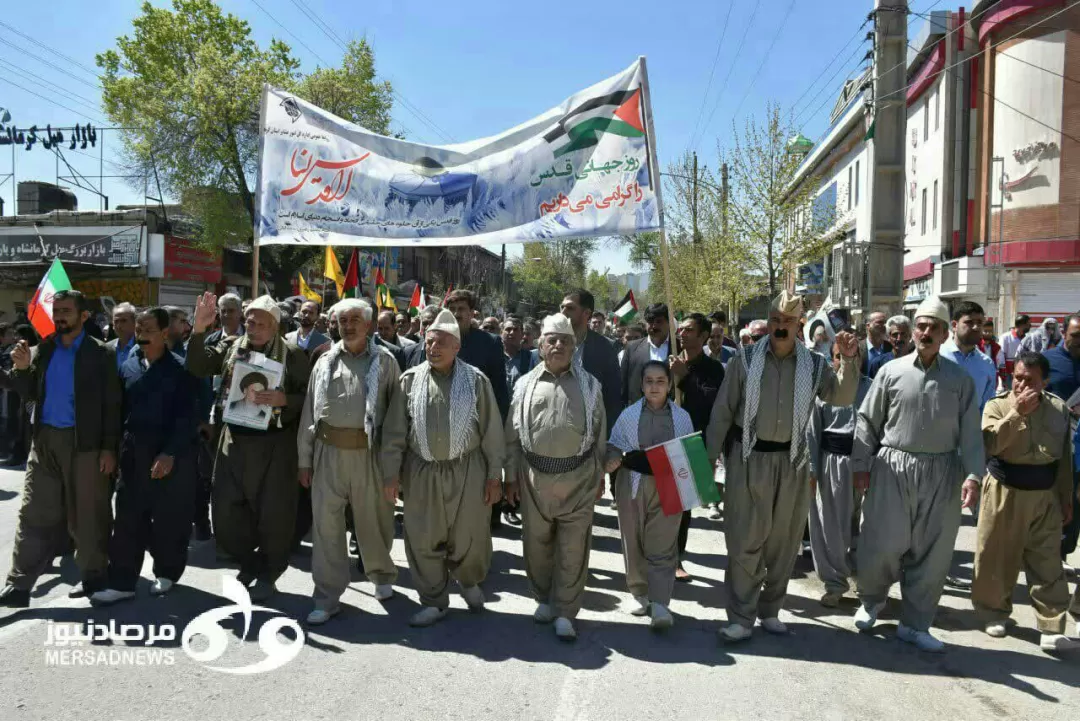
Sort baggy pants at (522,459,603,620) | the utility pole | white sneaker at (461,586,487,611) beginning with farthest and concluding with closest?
1. the utility pole
2. white sneaker at (461,586,487,611)
3. baggy pants at (522,459,603,620)

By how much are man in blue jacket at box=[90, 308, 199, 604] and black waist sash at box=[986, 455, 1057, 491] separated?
16.3 feet

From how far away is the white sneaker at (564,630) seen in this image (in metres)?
4.51

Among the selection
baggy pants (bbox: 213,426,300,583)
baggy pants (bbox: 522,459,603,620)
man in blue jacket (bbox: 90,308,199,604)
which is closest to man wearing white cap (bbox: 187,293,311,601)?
baggy pants (bbox: 213,426,300,583)

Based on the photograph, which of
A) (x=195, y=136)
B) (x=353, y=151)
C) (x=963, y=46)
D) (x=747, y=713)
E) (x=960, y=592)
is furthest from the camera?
(x=963, y=46)

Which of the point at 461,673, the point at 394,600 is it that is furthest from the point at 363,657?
the point at 394,600

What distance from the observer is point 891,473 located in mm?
4645

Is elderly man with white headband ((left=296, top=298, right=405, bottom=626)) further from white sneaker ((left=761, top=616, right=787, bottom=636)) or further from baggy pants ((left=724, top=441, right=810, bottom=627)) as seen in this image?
white sneaker ((left=761, top=616, right=787, bottom=636))

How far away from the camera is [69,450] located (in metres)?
4.92

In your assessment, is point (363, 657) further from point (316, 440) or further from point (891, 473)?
point (891, 473)

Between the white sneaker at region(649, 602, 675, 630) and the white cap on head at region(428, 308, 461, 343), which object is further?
the white cap on head at region(428, 308, 461, 343)

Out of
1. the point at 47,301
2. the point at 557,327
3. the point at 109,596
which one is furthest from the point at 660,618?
the point at 47,301

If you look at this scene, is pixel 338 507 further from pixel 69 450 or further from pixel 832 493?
pixel 832 493

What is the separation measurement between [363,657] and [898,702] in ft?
8.73

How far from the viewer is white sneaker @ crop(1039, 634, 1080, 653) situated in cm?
444
